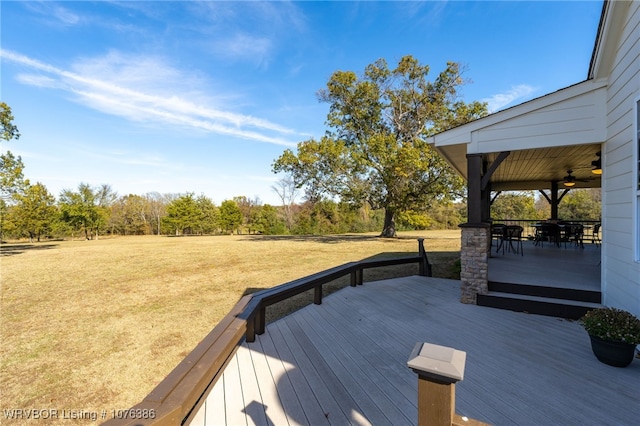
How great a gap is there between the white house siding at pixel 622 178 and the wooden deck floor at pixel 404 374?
32.7 inches

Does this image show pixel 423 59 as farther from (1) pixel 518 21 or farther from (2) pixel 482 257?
(2) pixel 482 257

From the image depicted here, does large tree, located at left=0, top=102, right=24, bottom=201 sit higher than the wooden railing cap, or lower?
higher

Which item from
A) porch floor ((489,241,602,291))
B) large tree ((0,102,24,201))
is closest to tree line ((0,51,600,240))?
large tree ((0,102,24,201))

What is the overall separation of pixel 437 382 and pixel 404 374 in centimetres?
167

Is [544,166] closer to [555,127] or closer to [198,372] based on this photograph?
[555,127]

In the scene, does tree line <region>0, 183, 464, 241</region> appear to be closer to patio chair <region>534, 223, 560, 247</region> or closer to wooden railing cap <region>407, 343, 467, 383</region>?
patio chair <region>534, 223, 560, 247</region>

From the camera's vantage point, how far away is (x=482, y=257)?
4461 mm

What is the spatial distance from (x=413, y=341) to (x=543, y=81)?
1354 cm

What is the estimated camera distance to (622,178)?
3406 mm

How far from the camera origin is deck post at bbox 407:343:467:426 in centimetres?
106

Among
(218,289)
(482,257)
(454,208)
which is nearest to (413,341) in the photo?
(482,257)

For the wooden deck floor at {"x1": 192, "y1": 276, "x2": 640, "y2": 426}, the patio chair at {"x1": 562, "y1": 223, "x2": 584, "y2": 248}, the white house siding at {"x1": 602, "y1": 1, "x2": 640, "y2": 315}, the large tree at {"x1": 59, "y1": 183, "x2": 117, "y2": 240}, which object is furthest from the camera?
the large tree at {"x1": 59, "y1": 183, "x2": 117, "y2": 240}

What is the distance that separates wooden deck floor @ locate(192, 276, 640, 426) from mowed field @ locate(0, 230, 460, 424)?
1.51 m

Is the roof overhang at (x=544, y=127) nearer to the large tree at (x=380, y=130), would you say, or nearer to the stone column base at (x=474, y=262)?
the stone column base at (x=474, y=262)
